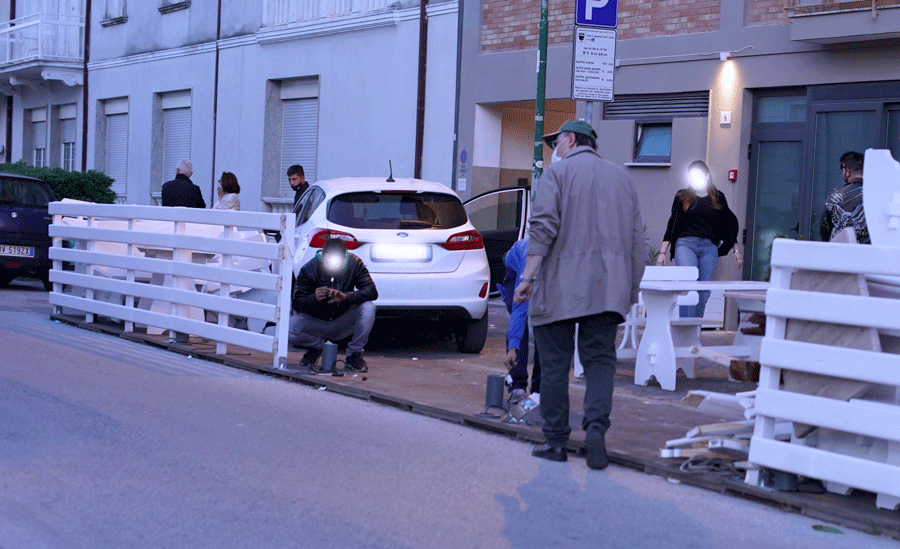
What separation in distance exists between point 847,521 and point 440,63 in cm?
1411

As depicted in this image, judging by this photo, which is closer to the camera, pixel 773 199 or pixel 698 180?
pixel 698 180

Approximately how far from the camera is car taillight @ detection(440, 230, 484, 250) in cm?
1055

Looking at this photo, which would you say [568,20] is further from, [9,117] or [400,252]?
[9,117]

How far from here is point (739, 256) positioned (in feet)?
37.0

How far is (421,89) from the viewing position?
18719 millimetres

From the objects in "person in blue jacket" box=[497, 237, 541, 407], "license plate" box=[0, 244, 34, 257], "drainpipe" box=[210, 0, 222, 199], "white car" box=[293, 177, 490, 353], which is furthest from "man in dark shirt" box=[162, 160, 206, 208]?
"drainpipe" box=[210, 0, 222, 199]

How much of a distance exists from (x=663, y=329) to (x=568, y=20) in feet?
26.8

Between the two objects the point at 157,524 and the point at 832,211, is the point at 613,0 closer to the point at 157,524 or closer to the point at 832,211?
the point at 832,211

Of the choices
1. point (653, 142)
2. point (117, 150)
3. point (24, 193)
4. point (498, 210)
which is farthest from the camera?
point (117, 150)

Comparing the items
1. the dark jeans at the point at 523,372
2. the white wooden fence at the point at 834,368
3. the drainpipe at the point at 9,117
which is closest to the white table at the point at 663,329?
the dark jeans at the point at 523,372

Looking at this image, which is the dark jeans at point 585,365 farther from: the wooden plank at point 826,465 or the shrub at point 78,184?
the shrub at point 78,184

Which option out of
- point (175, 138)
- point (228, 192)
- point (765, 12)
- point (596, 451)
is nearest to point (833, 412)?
point (596, 451)

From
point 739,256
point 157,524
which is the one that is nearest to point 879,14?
point 739,256

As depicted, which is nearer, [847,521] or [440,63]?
[847,521]
